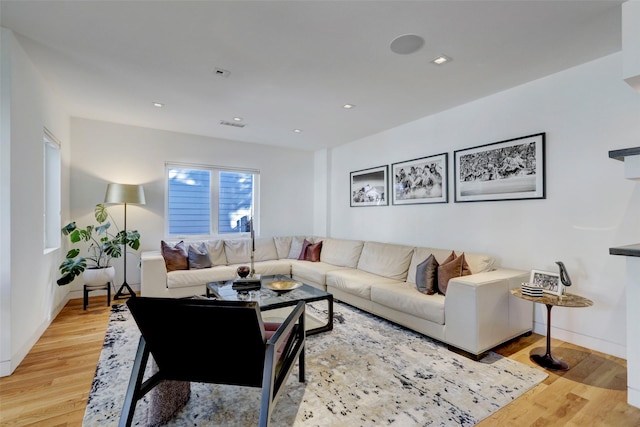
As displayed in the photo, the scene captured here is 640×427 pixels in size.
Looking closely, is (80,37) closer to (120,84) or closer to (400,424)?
(120,84)

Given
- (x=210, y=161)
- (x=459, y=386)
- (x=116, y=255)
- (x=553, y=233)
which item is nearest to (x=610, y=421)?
(x=459, y=386)

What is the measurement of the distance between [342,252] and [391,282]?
124 cm

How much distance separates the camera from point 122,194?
158 inches

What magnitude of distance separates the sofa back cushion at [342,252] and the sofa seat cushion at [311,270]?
112 millimetres

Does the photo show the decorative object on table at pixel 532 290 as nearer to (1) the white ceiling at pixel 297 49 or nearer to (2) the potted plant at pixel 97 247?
(1) the white ceiling at pixel 297 49

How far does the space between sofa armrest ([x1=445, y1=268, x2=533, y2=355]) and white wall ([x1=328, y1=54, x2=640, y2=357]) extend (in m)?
0.47

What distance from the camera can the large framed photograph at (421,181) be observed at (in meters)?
3.82

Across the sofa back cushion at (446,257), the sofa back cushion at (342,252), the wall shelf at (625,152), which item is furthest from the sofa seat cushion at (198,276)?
the wall shelf at (625,152)

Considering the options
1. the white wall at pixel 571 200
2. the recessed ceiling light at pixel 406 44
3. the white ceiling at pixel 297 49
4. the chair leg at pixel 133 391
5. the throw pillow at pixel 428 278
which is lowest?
the chair leg at pixel 133 391

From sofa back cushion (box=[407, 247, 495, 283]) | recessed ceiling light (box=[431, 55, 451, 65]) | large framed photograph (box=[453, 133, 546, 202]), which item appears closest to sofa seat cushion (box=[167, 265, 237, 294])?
sofa back cushion (box=[407, 247, 495, 283])

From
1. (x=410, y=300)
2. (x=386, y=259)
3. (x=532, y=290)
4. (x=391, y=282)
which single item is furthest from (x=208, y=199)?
(x=532, y=290)

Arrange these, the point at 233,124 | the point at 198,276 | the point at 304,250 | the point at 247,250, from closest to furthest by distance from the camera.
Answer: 1. the point at 198,276
2. the point at 233,124
3. the point at 247,250
4. the point at 304,250

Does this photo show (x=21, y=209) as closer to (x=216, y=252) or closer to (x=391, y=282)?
(x=216, y=252)

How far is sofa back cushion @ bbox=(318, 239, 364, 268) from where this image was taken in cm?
450
